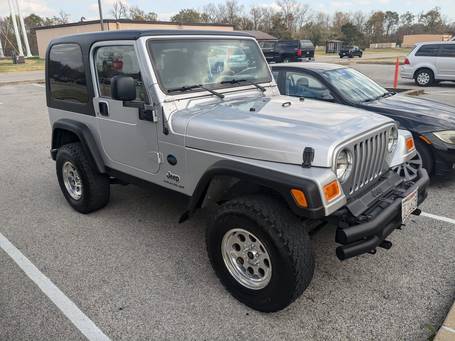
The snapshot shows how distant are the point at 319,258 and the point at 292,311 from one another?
0.79m

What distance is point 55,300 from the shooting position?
2.97m

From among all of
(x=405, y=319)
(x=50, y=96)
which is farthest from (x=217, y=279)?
(x=50, y=96)

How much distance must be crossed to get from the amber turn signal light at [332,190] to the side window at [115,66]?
1774mm

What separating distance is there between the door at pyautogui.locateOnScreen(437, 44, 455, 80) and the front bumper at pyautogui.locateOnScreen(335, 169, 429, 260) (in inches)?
530

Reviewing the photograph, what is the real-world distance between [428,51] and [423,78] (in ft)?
3.27

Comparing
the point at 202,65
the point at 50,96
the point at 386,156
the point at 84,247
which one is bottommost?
the point at 84,247

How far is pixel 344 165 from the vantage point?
2.64 m

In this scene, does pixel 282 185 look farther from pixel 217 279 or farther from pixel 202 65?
Result: pixel 202 65

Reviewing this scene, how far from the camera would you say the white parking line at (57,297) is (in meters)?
2.65

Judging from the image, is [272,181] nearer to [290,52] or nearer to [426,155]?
[426,155]

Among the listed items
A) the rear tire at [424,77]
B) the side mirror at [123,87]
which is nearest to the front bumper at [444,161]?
the side mirror at [123,87]

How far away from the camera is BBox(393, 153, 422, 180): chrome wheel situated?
10.7ft

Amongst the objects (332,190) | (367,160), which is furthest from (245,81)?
(332,190)

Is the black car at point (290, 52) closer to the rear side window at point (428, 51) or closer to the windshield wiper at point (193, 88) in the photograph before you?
the rear side window at point (428, 51)
